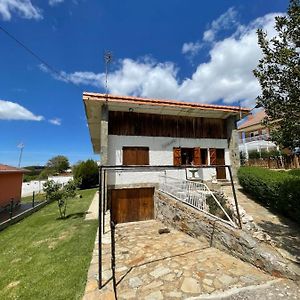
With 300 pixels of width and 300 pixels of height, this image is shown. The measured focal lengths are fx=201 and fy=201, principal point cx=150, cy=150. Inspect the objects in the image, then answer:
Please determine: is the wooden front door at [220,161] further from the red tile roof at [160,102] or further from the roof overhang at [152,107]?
the red tile roof at [160,102]

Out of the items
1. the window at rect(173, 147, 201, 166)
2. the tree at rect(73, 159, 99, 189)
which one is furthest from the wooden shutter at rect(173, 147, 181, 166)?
the tree at rect(73, 159, 99, 189)

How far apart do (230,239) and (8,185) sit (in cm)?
1641

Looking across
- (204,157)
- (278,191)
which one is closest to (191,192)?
(278,191)

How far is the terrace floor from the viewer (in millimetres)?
4332

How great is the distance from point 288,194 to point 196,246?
432cm

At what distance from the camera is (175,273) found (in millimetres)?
5113

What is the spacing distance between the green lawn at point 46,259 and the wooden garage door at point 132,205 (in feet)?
5.76

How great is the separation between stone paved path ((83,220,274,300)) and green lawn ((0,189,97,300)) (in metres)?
0.46

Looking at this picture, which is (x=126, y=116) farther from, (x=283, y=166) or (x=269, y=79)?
(x=283, y=166)

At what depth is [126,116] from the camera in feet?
42.5

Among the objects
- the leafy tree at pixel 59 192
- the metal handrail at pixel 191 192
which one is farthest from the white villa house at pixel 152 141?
the leafy tree at pixel 59 192

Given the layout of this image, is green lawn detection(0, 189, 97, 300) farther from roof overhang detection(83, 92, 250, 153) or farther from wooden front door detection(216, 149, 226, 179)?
wooden front door detection(216, 149, 226, 179)

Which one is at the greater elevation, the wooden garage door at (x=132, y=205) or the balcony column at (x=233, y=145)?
the balcony column at (x=233, y=145)

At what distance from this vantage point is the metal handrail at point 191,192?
8.20 meters
